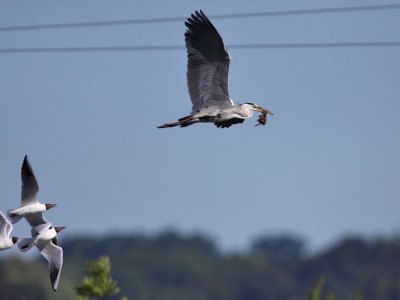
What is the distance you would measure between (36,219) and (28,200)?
36 centimetres

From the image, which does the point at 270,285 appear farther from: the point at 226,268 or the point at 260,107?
the point at 260,107

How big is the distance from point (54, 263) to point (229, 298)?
142 m

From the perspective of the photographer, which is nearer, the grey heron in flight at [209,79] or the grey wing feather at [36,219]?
the grey wing feather at [36,219]

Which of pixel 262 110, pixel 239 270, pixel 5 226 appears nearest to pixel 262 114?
pixel 262 110

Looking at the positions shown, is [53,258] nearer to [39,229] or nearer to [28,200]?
[39,229]

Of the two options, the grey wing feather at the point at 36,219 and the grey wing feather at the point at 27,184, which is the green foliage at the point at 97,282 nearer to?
the grey wing feather at the point at 36,219

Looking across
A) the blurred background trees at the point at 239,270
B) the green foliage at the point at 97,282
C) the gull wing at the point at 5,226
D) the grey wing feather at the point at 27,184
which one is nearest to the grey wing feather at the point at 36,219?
the grey wing feather at the point at 27,184

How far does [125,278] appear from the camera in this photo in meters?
165

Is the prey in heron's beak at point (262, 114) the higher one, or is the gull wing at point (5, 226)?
the prey in heron's beak at point (262, 114)

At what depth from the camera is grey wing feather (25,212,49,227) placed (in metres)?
23.5

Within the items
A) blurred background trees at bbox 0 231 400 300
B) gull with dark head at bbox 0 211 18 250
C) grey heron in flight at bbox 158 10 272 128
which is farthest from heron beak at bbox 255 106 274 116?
blurred background trees at bbox 0 231 400 300

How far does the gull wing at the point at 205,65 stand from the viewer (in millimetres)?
26516

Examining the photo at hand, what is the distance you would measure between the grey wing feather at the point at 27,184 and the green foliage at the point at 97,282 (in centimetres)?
287

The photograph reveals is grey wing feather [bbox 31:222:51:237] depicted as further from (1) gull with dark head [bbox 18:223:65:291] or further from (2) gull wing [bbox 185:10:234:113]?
(2) gull wing [bbox 185:10:234:113]
